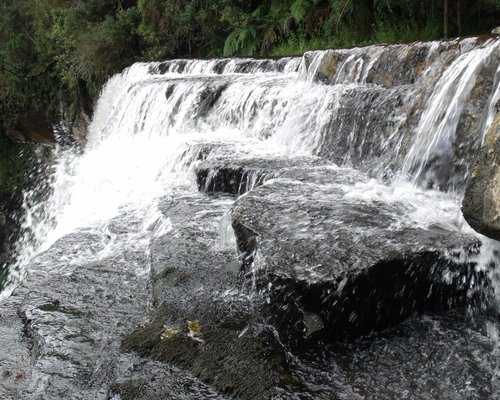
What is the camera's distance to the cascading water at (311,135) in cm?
448

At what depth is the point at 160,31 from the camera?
15.9 metres

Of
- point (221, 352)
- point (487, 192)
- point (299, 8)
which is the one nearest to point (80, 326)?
point (221, 352)

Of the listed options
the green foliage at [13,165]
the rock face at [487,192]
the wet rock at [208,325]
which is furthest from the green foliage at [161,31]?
the wet rock at [208,325]

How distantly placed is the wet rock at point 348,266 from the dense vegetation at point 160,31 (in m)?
6.23

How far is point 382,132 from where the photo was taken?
5.50m

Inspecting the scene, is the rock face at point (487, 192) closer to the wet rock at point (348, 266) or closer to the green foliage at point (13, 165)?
the wet rock at point (348, 266)

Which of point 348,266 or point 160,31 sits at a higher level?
point 160,31

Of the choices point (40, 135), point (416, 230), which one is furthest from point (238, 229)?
point (40, 135)

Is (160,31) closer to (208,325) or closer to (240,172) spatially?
(240,172)

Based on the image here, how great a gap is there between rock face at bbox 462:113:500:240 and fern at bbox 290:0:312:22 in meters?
9.74

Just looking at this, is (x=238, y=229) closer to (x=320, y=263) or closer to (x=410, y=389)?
(x=320, y=263)

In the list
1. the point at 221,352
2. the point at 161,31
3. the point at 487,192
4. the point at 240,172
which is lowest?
the point at 221,352

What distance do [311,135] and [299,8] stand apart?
706 centimetres

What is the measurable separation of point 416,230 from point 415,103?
78.5 inches
